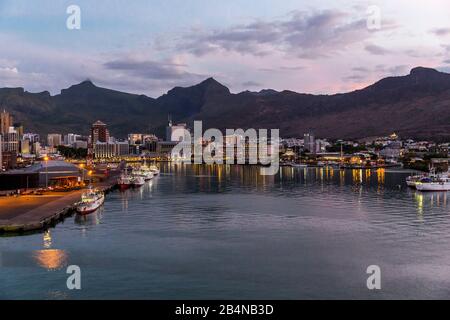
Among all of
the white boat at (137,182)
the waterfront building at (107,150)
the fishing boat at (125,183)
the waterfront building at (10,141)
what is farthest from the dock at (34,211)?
the waterfront building at (107,150)

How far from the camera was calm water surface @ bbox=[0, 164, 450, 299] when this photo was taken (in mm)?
16125

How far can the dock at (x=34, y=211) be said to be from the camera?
2483 cm

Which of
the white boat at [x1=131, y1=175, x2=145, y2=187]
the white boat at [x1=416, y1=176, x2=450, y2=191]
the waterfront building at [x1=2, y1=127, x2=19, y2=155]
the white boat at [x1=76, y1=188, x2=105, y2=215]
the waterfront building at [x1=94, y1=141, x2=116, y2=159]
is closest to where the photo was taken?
the white boat at [x1=76, y1=188, x2=105, y2=215]

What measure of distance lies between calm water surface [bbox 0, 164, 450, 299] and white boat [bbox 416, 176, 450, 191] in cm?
1232

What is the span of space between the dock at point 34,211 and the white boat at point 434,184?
1192 inches

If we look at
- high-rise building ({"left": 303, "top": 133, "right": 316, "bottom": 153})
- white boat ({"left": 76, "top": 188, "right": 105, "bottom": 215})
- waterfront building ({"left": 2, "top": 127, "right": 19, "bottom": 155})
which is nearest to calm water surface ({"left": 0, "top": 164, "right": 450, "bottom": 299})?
white boat ({"left": 76, "top": 188, "right": 105, "bottom": 215})

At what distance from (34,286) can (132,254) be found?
16.2 feet

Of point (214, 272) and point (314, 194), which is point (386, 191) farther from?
point (214, 272)

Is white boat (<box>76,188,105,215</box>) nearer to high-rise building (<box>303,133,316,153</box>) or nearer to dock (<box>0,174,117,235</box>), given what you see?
dock (<box>0,174,117,235</box>)

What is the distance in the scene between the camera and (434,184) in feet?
160

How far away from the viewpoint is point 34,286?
1627 centimetres

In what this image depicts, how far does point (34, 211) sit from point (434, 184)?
35.6 m

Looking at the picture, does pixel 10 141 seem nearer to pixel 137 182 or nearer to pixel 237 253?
pixel 137 182

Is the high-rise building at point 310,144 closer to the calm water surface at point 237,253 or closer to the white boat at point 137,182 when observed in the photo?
the white boat at point 137,182
